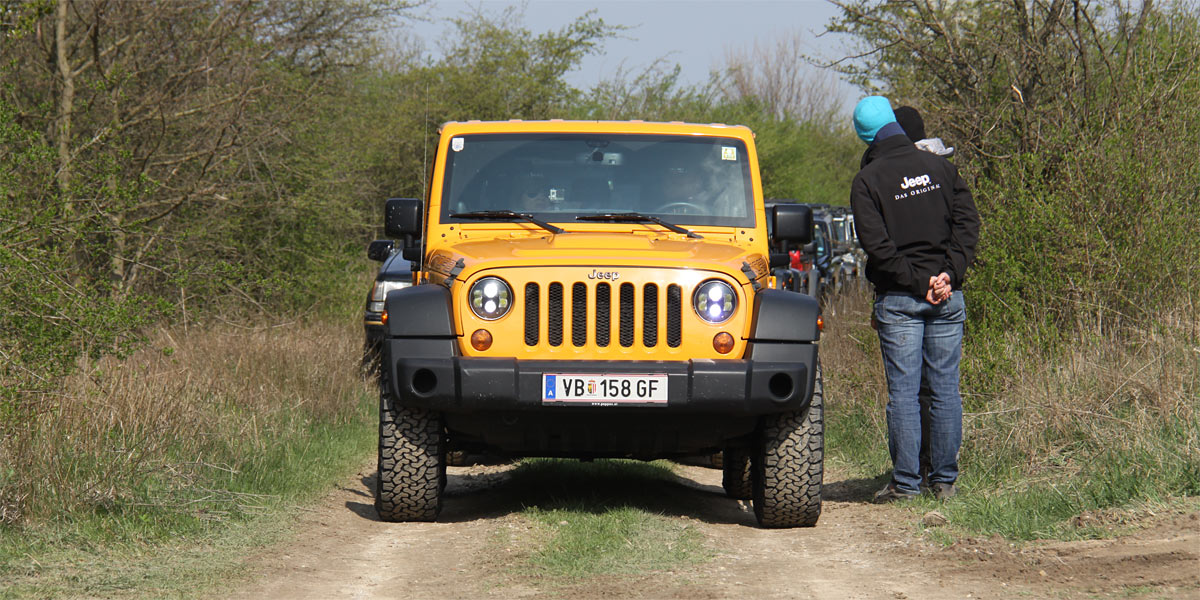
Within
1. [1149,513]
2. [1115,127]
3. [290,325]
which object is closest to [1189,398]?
[1149,513]

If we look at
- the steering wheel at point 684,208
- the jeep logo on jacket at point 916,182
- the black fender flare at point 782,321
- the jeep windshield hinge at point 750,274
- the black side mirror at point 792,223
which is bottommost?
the black fender flare at point 782,321

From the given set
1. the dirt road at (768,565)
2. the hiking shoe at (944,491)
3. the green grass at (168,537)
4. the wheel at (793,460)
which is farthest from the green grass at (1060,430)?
the green grass at (168,537)

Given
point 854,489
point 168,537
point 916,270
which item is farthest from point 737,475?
point 168,537

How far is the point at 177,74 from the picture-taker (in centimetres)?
1352

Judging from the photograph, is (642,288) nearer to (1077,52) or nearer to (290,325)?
(1077,52)

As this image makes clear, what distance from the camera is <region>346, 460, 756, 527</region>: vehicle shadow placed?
22.8 ft

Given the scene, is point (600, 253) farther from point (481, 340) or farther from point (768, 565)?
point (768, 565)

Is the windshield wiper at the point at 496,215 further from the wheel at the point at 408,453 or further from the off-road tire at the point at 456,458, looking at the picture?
the off-road tire at the point at 456,458

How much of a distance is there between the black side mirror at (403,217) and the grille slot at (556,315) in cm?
122

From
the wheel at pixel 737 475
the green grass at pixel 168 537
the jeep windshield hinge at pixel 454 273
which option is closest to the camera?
the green grass at pixel 168 537

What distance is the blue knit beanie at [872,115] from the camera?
690 cm

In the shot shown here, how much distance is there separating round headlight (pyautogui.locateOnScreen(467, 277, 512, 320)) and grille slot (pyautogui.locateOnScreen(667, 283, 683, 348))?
696 millimetres

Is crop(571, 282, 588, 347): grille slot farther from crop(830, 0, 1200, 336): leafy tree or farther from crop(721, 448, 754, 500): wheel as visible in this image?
crop(830, 0, 1200, 336): leafy tree

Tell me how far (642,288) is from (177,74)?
8873 mm
